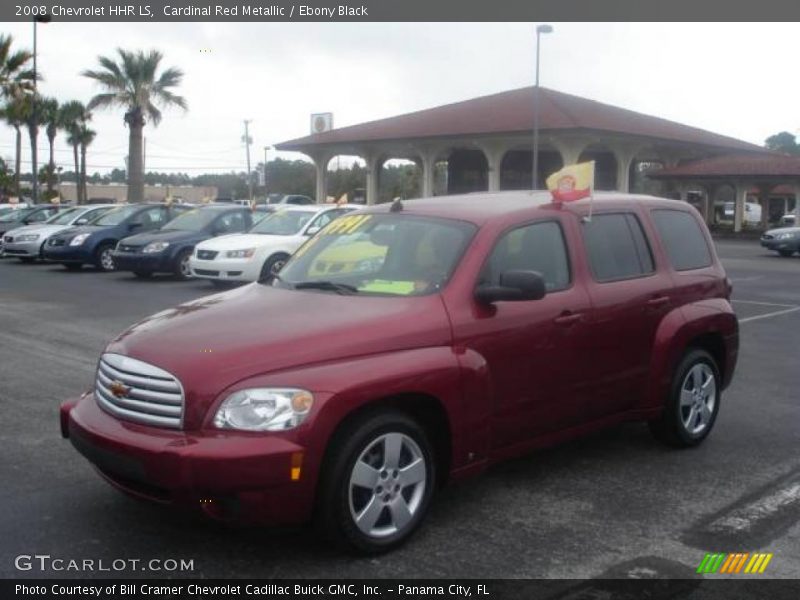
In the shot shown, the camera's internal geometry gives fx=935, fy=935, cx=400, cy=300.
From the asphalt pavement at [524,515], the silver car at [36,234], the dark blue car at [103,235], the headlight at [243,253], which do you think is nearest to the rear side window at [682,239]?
the asphalt pavement at [524,515]

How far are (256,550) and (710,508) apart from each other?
2501mm

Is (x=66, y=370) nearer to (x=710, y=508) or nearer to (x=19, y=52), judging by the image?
(x=710, y=508)

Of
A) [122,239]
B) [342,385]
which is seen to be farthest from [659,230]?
[122,239]

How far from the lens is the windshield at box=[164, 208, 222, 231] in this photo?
18.8 meters

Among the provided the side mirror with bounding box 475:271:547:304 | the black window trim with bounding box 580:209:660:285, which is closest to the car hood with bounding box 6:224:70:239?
the black window trim with bounding box 580:209:660:285

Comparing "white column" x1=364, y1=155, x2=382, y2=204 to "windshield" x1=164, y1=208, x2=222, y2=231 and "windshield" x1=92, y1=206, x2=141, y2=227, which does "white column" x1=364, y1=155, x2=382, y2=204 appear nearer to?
"windshield" x1=92, y1=206, x2=141, y2=227

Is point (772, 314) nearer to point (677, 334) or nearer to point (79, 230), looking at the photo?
point (677, 334)

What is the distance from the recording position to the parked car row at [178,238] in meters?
16.2

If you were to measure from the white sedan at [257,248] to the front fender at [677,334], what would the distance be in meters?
9.41

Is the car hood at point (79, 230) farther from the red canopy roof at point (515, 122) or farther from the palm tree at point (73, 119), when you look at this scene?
the palm tree at point (73, 119)

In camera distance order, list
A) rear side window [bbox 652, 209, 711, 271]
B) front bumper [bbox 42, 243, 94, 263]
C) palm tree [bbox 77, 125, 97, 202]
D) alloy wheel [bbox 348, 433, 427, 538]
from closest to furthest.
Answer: alloy wheel [bbox 348, 433, 427, 538] → rear side window [bbox 652, 209, 711, 271] → front bumper [bbox 42, 243, 94, 263] → palm tree [bbox 77, 125, 97, 202]

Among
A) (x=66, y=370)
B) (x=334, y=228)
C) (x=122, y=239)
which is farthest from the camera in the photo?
(x=122, y=239)

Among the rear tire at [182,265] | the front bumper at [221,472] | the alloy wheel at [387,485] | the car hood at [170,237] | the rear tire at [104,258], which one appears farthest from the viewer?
the rear tire at [104,258]

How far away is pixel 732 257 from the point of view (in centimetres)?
2880
